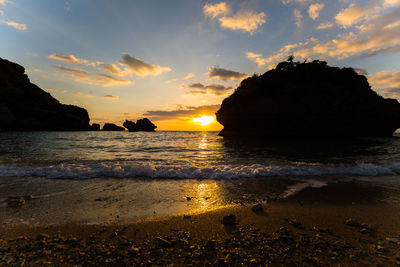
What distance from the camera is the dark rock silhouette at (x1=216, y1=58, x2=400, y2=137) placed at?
33000 millimetres

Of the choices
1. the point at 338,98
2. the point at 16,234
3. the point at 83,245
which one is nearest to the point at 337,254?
the point at 83,245

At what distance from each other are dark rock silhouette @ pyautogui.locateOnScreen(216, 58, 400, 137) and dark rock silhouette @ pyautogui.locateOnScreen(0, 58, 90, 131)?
7891 centimetres

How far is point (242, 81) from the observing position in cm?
4175

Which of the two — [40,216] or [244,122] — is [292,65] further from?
[40,216]

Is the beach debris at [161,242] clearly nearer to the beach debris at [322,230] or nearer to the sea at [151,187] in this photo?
the sea at [151,187]

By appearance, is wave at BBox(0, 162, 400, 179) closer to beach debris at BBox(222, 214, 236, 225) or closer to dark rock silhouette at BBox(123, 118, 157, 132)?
beach debris at BBox(222, 214, 236, 225)

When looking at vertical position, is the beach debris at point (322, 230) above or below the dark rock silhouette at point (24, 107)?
below

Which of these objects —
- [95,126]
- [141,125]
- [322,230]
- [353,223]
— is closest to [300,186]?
[353,223]

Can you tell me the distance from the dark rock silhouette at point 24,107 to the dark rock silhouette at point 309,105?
259 ft

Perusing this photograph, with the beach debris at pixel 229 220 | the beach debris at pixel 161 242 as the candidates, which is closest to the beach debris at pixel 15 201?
the beach debris at pixel 161 242

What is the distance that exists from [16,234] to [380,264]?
563cm

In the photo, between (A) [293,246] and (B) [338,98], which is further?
(B) [338,98]

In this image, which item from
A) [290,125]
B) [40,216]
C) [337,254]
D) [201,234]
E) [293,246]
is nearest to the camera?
[337,254]

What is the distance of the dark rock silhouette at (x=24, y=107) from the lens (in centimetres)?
6241
